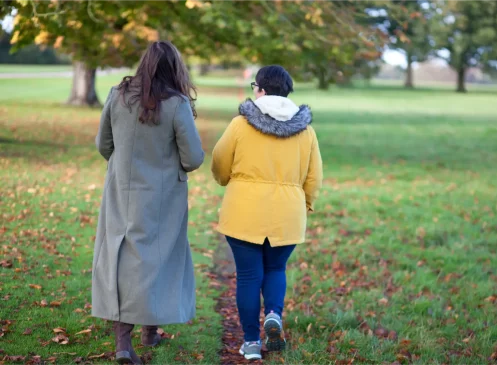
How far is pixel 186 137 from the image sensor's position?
13.4 ft

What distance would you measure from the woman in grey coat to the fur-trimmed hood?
0.38m

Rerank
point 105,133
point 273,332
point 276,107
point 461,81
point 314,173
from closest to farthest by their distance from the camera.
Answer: point 105,133
point 276,107
point 273,332
point 314,173
point 461,81

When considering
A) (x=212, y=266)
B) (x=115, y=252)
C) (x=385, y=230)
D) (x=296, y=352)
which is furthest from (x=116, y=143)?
(x=385, y=230)

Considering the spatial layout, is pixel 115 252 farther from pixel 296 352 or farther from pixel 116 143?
pixel 296 352

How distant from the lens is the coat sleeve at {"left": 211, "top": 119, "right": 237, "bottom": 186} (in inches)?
170

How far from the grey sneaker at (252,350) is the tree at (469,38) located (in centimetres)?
6173

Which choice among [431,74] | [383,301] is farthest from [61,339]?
[431,74]

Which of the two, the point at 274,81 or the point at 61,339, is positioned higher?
the point at 274,81

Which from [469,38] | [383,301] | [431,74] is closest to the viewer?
[383,301]

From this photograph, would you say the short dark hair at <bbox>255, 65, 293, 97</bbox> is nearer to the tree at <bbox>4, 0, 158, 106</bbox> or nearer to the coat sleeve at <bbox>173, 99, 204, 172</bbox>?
the coat sleeve at <bbox>173, 99, 204, 172</bbox>

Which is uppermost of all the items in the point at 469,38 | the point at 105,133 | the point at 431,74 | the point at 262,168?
the point at 105,133

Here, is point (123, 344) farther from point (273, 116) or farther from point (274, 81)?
point (274, 81)

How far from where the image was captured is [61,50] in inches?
712

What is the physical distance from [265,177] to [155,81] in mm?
903
